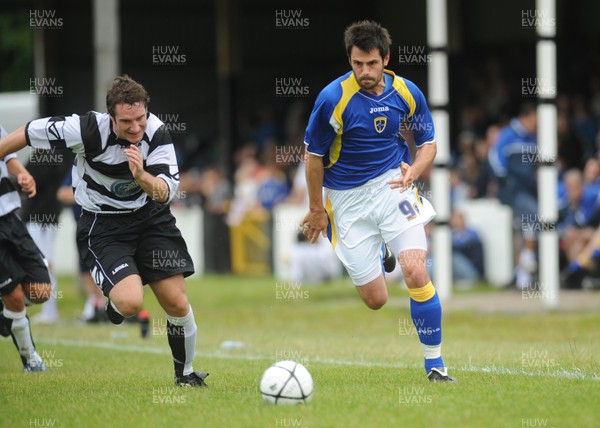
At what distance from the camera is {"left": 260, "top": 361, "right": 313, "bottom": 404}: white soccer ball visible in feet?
24.1

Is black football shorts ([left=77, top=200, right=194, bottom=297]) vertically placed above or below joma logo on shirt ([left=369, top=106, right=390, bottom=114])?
below

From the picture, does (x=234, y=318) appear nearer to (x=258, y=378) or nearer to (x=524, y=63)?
(x=258, y=378)

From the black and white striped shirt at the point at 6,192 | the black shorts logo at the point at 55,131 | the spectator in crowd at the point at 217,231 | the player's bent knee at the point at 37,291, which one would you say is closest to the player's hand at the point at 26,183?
the black and white striped shirt at the point at 6,192

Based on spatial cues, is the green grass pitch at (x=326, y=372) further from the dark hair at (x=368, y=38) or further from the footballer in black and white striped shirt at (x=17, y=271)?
the dark hair at (x=368, y=38)

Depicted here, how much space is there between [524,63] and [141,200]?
63.4 ft

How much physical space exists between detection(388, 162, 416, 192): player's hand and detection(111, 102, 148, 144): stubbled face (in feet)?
6.69

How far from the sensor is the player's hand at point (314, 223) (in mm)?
8859

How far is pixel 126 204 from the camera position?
8.39 meters

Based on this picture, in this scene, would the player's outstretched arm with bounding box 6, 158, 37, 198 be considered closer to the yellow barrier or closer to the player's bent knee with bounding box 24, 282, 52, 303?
the player's bent knee with bounding box 24, 282, 52, 303

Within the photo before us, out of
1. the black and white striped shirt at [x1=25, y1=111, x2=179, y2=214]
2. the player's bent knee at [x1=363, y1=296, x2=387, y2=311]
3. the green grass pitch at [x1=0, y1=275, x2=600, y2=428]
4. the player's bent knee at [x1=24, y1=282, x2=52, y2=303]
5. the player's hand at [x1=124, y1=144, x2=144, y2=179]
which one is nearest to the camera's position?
the green grass pitch at [x1=0, y1=275, x2=600, y2=428]

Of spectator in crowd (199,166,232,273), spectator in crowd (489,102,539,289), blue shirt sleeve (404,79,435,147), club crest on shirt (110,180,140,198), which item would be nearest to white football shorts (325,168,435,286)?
blue shirt sleeve (404,79,435,147)

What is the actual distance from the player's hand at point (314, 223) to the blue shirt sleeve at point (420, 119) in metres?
1.01

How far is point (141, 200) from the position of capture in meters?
8.45

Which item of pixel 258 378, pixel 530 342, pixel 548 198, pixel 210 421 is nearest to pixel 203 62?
pixel 548 198
